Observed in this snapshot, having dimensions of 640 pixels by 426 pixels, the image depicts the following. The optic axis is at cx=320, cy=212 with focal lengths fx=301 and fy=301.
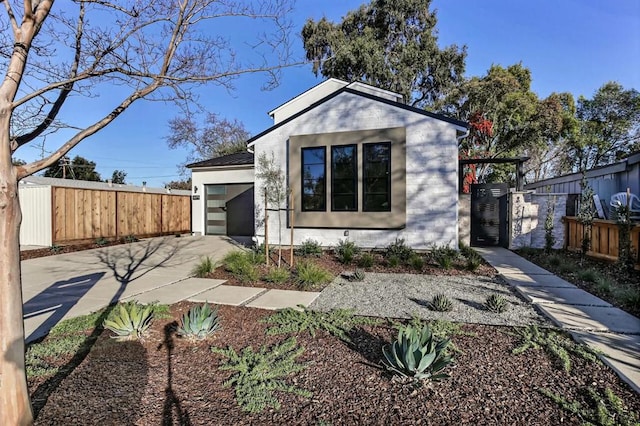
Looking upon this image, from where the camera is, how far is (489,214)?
10273 mm

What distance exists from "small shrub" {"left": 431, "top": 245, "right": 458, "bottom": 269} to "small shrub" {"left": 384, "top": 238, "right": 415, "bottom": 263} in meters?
0.58

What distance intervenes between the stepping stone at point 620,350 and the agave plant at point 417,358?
5.11ft

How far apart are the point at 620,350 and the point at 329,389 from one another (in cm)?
317

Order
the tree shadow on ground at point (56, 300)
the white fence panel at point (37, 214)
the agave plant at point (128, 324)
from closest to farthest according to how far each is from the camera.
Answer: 1. the agave plant at point (128, 324)
2. the tree shadow on ground at point (56, 300)
3. the white fence panel at point (37, 214)

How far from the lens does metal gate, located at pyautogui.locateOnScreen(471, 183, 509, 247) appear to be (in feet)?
33.2

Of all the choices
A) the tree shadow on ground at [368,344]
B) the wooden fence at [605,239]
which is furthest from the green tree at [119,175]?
the wooden fence at [605,239]

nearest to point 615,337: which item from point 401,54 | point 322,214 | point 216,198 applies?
point 322,214

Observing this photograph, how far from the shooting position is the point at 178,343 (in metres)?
3.49

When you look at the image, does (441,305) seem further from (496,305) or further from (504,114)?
(504,114)

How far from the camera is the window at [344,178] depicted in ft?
29.4

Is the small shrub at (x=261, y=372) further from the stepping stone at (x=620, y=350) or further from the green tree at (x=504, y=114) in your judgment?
the green tree at (x=504, y=114)

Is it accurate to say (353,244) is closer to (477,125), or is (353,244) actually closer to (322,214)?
(322,214)

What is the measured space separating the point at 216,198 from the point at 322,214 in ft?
23.4

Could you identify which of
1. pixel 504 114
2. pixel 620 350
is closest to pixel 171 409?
pixel 620 350
